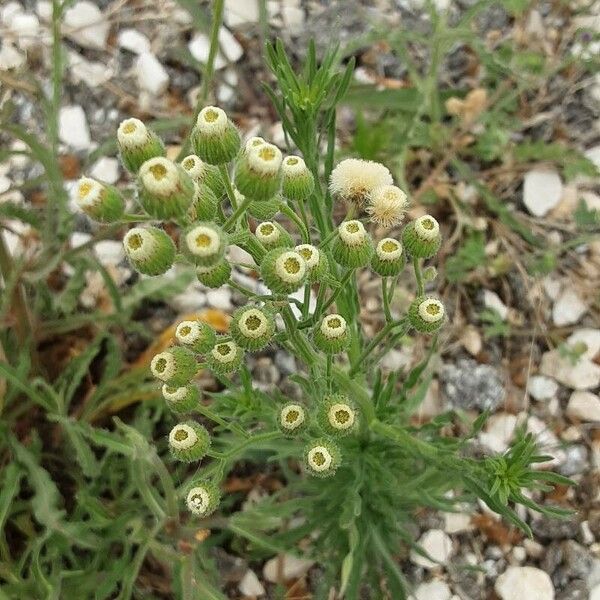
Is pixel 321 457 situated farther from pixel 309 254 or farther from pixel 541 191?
pixel 541 191

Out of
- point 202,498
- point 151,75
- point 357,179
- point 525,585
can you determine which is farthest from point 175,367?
point 151,75

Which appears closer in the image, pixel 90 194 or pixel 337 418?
pixel 90 194

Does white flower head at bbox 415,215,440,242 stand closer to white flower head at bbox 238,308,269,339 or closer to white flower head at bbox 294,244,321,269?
white flower head at bbox 294,244,321,269

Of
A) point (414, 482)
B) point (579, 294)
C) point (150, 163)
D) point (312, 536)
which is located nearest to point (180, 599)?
point (312, 536)

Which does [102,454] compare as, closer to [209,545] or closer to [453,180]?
[209,545]

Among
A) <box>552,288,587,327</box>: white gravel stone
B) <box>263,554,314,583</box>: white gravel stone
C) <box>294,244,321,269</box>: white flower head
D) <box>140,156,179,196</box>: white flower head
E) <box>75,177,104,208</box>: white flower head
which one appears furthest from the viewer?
<box>552,288,587,327</box>: white gravel stone

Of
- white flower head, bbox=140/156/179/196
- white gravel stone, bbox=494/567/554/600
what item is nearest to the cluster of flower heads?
white flower head, bbox=140/156/179/196

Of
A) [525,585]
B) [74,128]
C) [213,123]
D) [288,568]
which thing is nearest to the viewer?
[213,123]
